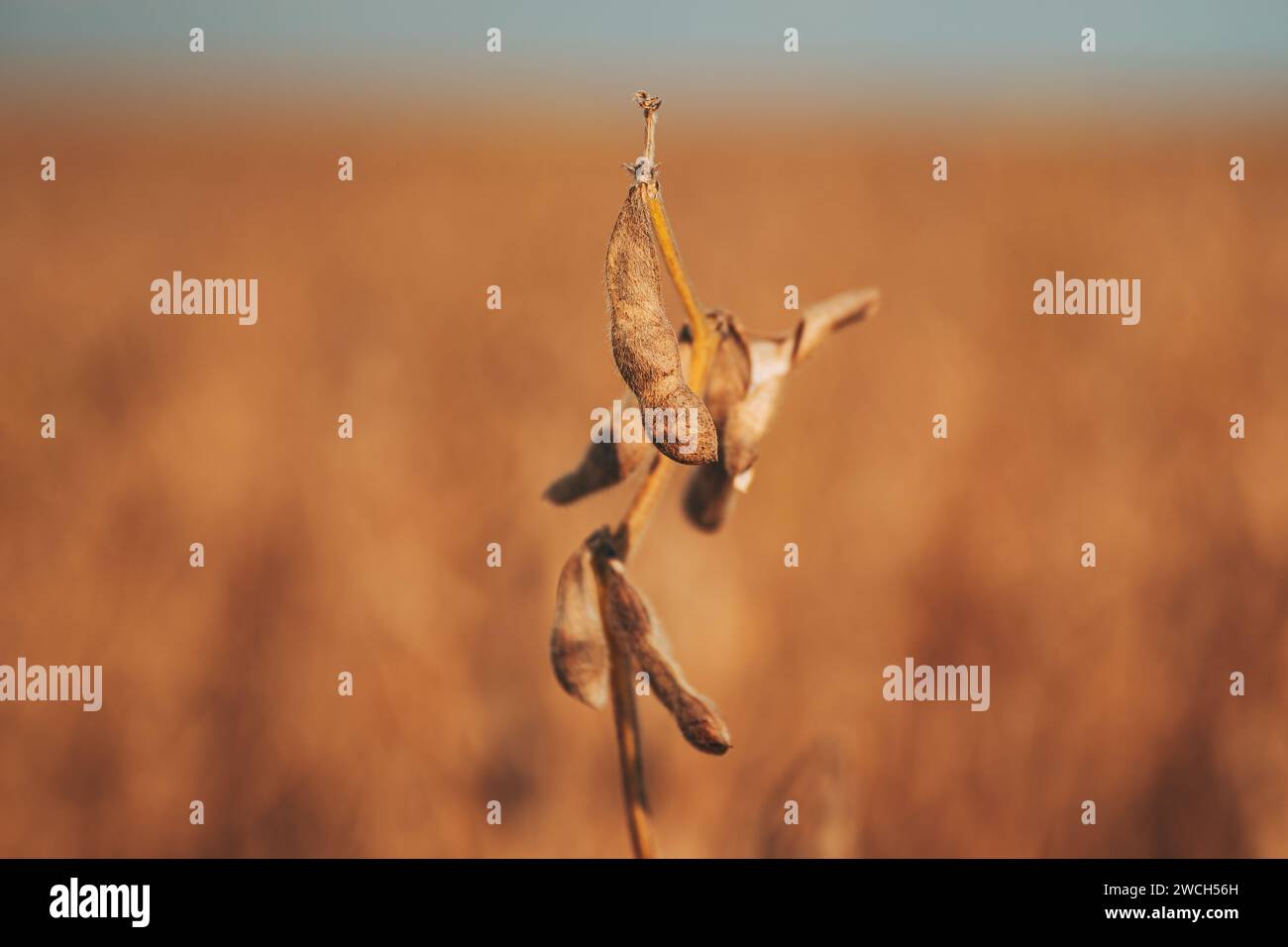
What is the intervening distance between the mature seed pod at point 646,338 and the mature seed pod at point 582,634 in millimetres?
166

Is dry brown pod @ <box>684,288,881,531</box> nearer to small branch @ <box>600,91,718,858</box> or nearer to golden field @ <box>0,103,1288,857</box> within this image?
small branch @ <box>600,91,718,858</box>

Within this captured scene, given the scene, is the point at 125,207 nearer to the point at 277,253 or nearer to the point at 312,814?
the point at 277,253

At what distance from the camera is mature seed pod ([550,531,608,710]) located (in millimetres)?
665

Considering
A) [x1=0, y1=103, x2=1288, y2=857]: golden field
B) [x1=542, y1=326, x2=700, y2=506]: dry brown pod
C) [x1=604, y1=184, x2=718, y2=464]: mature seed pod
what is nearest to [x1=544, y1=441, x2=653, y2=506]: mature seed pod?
[x1=542, y1=326, x2=700, y2=506]: dry brown pod

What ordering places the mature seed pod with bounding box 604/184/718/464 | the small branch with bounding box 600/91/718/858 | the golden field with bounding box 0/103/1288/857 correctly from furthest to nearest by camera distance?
the golden field with bounding box 0/103/1288/857 < the small branch with bounding box 600/91/718/858 < the mature seed pod with bounding box 604/184/718/464

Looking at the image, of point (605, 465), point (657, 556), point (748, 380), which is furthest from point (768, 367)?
point (657, 556)

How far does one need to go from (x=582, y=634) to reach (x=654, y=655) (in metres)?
0.06

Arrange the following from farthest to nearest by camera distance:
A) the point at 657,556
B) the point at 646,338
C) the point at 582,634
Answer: the point at 657,556, the point at 582,634, the point at 646,338

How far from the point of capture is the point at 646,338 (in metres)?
0.55

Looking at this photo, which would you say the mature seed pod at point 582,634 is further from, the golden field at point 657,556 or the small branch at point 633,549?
the golden field at point 657,556

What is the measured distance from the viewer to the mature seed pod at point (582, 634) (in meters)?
0.67

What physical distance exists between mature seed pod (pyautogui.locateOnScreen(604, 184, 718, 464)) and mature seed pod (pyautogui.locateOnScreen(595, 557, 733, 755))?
150 mm

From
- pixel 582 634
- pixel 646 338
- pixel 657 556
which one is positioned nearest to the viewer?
pixel 646 338

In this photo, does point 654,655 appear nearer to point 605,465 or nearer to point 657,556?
point 605,465
